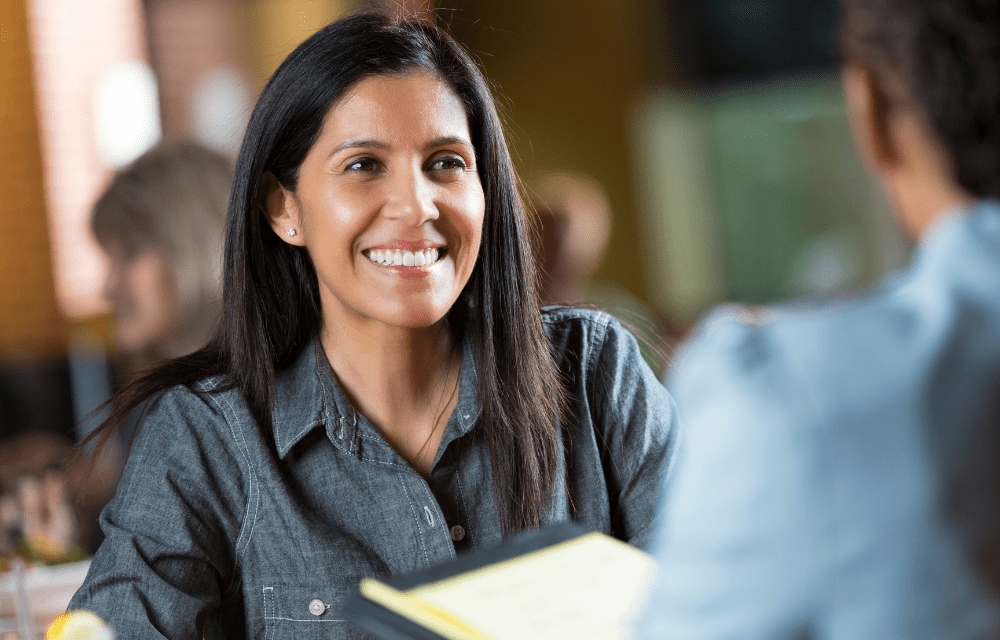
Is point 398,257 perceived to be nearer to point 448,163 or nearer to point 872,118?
point 448,163

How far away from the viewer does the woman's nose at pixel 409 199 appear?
136 centimetres

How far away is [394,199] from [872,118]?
847mm

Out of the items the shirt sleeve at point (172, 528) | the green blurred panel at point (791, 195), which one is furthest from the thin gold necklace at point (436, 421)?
the green blurred panel at point (791, 195)

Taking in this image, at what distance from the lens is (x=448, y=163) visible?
142cm

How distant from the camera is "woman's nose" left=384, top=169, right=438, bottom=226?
4.47ft

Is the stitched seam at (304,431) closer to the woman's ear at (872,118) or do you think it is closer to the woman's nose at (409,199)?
the woman's nose at (409,199)

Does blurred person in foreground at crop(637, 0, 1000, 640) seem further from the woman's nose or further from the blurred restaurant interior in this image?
the blurred restaurant interior

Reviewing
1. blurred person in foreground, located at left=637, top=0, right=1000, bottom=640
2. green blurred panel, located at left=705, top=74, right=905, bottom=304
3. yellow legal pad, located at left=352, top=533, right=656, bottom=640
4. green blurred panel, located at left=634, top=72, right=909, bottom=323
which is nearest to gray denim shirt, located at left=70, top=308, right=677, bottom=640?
yellow legal pad, located at left=352, top=533, right=656, bottom=640

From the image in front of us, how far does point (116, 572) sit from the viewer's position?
1213mm

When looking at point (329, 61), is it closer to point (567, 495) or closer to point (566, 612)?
point (567, 495)

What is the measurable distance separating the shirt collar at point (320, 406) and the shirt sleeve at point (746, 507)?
891mm

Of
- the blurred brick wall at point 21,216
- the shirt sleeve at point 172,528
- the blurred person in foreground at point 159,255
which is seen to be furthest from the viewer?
the blurred brick wall at point 21,216

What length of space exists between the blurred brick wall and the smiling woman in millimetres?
3057

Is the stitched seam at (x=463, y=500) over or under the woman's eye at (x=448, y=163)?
under
